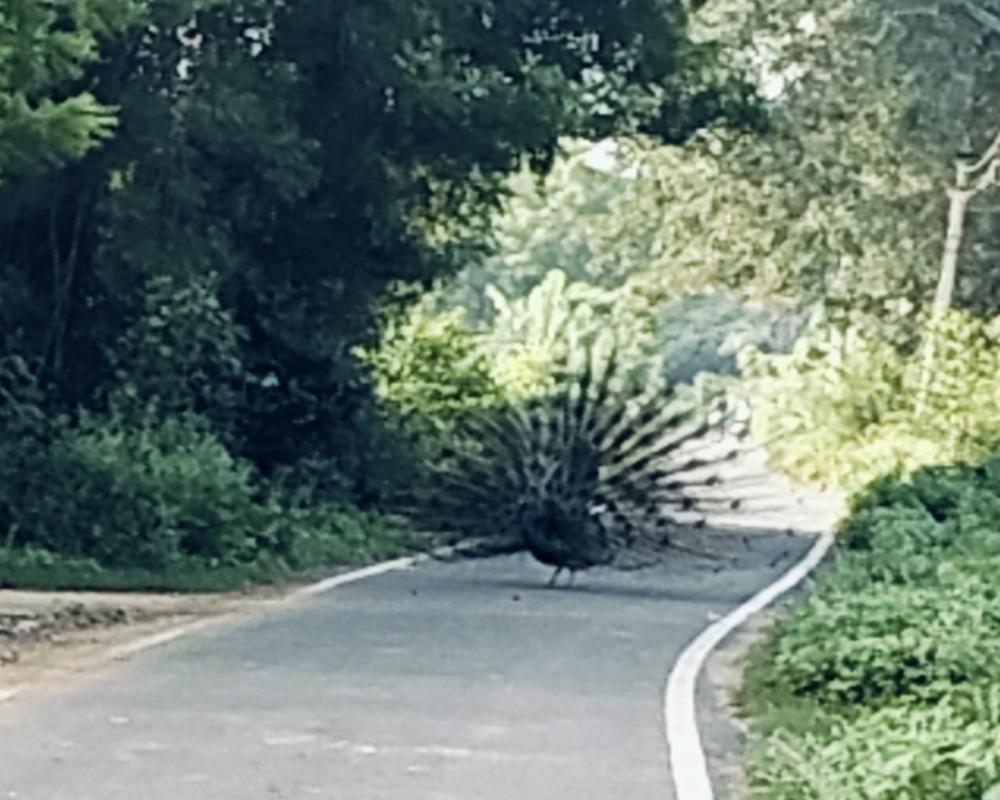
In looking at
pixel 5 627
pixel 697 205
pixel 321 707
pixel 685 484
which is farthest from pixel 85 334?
pixel 697 205

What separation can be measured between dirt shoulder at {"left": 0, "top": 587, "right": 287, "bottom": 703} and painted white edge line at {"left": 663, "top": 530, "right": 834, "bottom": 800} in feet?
11.8

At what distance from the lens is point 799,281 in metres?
42.3

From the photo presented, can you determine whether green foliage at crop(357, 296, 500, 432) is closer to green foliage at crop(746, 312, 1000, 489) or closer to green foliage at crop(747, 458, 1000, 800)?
green foliage at crop(746, 312, 1000, 489)

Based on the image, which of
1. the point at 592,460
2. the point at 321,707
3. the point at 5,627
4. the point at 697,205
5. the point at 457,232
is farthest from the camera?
the point at 697,205

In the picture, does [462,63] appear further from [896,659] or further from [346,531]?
[896,659]

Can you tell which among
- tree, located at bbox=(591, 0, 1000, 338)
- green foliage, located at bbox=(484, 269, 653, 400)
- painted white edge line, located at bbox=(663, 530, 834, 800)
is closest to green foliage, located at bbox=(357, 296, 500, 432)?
green foliage, located at bbox=(484, 269, 653, 400)

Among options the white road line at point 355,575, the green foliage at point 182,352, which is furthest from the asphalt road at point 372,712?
the green foliage at point 182,352

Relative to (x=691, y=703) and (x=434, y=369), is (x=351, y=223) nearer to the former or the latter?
(x=434, y=369)

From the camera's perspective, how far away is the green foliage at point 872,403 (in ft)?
135

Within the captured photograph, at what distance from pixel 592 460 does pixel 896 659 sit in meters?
10.2

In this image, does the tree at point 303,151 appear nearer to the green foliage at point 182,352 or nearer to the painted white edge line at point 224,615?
the green foliage at point 182,352

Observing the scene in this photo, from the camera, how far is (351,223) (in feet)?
95.6

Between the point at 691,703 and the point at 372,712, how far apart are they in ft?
7.67

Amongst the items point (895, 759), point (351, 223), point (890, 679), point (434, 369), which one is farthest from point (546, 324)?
point (895, 759)
